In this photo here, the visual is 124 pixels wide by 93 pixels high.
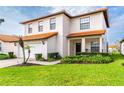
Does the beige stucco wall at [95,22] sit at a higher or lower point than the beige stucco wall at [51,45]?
higher

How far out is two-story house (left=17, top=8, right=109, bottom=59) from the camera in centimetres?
1406

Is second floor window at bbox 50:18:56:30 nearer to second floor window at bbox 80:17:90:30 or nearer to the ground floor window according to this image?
second floor window at bbox 80:17:90:30

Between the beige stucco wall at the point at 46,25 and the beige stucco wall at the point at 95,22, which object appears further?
the beige stucco wall at the point at 46,25

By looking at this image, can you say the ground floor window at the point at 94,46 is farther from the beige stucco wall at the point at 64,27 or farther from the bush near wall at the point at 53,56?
the bush near wall at the point at 53,56

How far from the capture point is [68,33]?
52.9 feet

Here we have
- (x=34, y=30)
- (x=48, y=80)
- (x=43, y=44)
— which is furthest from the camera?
(x=34, y=30)

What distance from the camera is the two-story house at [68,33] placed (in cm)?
1406

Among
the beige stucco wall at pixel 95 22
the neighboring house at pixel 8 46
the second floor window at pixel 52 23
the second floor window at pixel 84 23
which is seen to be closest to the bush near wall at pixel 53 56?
the second floor window at pixel 52 23

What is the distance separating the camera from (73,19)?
1617 centimetres
